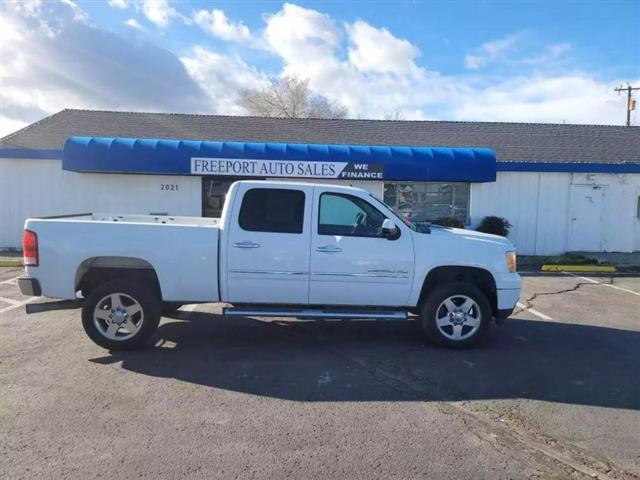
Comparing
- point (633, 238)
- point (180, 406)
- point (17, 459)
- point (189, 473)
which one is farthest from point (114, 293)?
point (633, 238)

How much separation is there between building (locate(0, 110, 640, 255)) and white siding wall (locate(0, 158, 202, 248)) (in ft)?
0.11

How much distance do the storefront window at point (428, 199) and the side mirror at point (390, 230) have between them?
9.99 m

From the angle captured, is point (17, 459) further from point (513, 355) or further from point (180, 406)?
point (513, 355)

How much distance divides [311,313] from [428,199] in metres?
10.9

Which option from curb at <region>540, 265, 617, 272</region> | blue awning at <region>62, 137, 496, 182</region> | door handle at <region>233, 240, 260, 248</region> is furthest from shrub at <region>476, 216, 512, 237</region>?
door handle at <region>233, 240, 260, 248</region>

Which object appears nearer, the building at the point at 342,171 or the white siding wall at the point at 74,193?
the building at the point at 342,171

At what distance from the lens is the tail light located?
209 inches

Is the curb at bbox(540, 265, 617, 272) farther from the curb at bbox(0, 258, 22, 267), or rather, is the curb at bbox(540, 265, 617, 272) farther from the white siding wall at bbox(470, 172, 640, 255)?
the curb at bbox(0, 258, 22, 267)

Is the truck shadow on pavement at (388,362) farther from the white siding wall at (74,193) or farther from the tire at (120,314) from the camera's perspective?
the white siding wall at (74,193)

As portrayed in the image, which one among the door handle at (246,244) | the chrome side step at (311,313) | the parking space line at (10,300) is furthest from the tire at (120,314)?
the parking space line at (10,300)

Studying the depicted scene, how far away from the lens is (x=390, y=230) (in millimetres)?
5555

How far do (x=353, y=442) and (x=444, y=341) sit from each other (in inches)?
99.8

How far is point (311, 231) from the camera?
18.3 ft

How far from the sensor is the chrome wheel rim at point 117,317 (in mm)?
5461
